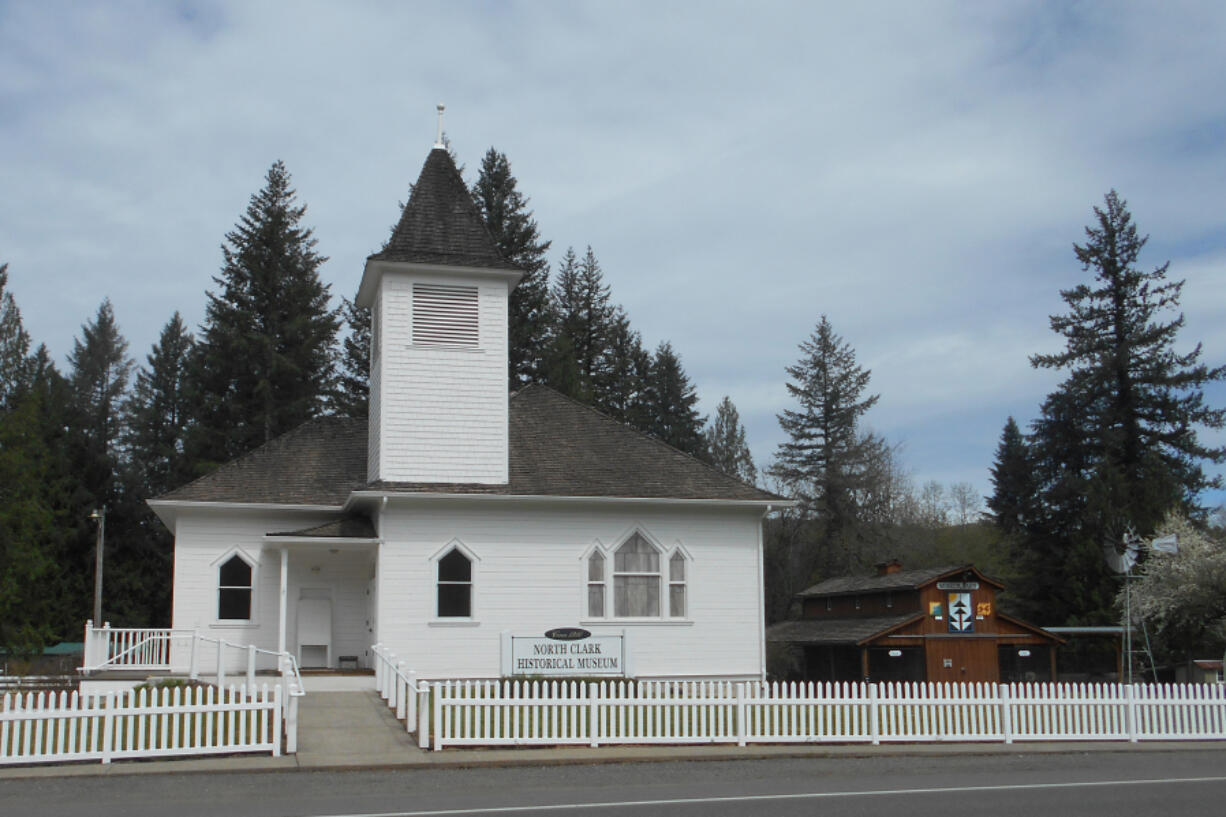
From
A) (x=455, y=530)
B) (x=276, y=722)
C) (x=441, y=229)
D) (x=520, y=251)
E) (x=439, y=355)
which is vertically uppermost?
(x=520, y=251)

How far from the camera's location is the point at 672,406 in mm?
62781

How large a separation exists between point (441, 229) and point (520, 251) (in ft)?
97.6

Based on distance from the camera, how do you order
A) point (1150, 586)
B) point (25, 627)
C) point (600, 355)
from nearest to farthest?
1. point (1150, 586)
2. point (25, 627)
3. point (600, 355)

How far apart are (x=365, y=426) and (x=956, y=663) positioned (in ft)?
58.1

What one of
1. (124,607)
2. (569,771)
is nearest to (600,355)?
(124,607)

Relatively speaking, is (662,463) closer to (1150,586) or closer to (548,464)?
(548,464)

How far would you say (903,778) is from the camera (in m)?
13.4

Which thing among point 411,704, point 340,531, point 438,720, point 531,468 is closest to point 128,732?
point 438,720

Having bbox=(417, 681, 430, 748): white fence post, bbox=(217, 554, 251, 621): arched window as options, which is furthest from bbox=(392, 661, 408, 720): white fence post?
bbox=(217, 554, 251, 621): arched window

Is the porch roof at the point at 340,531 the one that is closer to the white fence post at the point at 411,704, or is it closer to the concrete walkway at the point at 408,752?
the concrete walkway at the point at 408,752

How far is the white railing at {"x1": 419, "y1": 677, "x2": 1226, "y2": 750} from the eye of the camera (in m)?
15.4

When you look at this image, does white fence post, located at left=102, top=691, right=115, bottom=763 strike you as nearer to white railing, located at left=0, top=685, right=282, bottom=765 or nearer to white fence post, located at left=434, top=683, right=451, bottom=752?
white railing, located at left=0, top=685, right=282, bottom=765

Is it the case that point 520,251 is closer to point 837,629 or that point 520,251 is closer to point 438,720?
point 837,629

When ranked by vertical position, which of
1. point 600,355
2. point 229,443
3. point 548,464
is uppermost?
point 600,355
